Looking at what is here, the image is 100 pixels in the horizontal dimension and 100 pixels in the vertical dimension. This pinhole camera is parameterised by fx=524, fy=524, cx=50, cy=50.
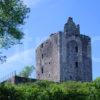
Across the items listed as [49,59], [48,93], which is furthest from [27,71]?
[48,93]

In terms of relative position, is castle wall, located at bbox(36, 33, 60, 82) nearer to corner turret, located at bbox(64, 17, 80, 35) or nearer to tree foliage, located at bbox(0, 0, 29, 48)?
corner turret, located at bbox(64, 17, 80, 35)

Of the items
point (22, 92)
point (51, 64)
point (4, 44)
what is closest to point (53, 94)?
point (22, 92)

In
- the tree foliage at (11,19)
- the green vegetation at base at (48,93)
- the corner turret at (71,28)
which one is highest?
the corner turret at (71,28)

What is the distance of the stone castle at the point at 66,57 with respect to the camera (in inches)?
3068

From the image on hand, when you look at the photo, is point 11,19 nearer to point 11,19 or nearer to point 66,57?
point 11,19

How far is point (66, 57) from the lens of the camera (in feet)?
258

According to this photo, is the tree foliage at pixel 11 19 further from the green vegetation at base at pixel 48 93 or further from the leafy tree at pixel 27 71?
the leafy tree at pixel 27 71

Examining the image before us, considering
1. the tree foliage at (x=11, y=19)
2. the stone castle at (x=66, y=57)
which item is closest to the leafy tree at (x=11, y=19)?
the tree foliage at (x=11, y=19)

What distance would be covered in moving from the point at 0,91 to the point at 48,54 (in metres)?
40.1

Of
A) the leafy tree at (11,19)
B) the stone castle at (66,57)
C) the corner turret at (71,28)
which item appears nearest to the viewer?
the leafy tree at (11,19)

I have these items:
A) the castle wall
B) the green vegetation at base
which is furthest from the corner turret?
the green vegetation at base

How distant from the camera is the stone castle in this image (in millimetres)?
77938

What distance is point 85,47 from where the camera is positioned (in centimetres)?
8069

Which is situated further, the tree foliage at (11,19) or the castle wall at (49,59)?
the castle wall at (49,59)
